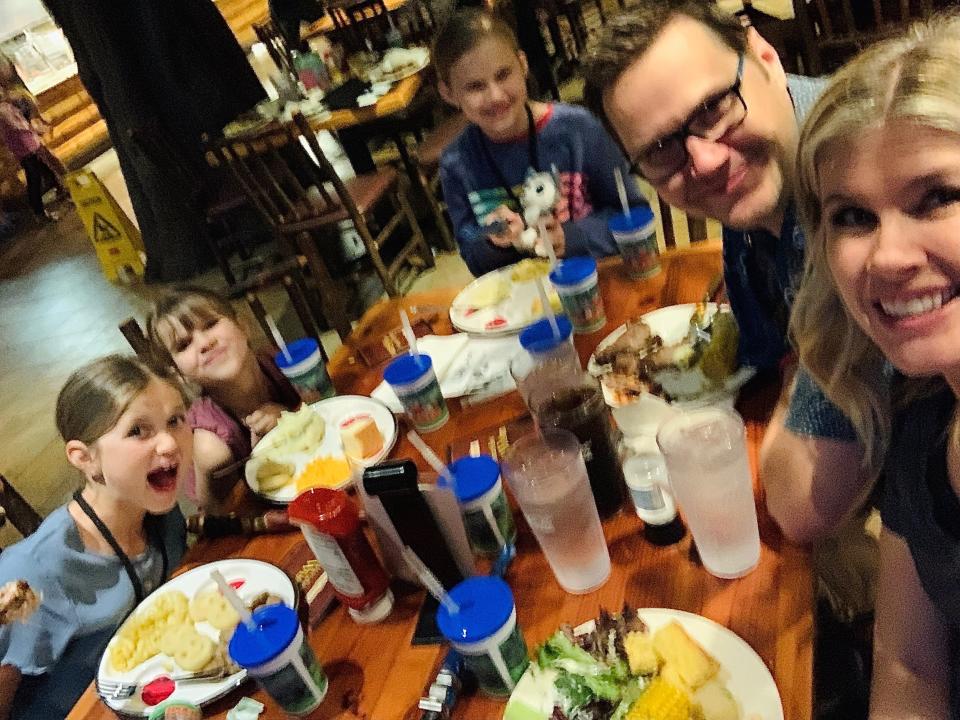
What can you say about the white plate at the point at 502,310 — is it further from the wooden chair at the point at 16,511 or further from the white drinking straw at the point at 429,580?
the wooden chair at the point at 16,511

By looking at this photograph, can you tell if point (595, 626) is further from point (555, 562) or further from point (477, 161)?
point (477, 161)

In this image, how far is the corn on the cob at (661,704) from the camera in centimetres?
84

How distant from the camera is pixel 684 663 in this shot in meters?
0.88

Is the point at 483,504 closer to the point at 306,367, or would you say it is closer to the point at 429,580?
the point at 429,580

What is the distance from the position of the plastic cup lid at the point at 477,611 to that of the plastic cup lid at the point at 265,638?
205 mm

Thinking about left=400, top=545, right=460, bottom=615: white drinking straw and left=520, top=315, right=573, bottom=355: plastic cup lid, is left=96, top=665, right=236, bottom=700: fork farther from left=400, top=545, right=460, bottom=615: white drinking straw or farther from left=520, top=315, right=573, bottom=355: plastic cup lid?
left=520, top=315, right=573, bottom=355: plastic cup lid

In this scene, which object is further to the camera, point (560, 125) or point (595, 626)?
point (560, 125)

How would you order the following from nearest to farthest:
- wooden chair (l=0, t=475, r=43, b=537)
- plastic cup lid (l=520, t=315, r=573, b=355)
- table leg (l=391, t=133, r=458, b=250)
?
plastic cup lid (l=520, t=315, r=573, b=355) → wooden chair (l=0, t=475, r=43, b=537) → table leg (l=391, t=133, r=458, b=250)

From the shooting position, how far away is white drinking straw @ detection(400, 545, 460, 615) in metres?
0.91

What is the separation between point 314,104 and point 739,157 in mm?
3381

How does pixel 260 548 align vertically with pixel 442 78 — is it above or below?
below

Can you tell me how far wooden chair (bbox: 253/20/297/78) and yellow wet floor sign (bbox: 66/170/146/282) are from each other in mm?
1491

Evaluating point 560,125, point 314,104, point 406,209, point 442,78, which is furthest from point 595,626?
point 314,104

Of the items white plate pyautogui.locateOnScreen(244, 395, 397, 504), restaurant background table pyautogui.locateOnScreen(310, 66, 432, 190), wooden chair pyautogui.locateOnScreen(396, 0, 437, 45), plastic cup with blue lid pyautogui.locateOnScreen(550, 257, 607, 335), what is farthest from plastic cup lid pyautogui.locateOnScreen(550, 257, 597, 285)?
wooden chair pyautogui.locateOnScreen(396, 0, 437, 45)
